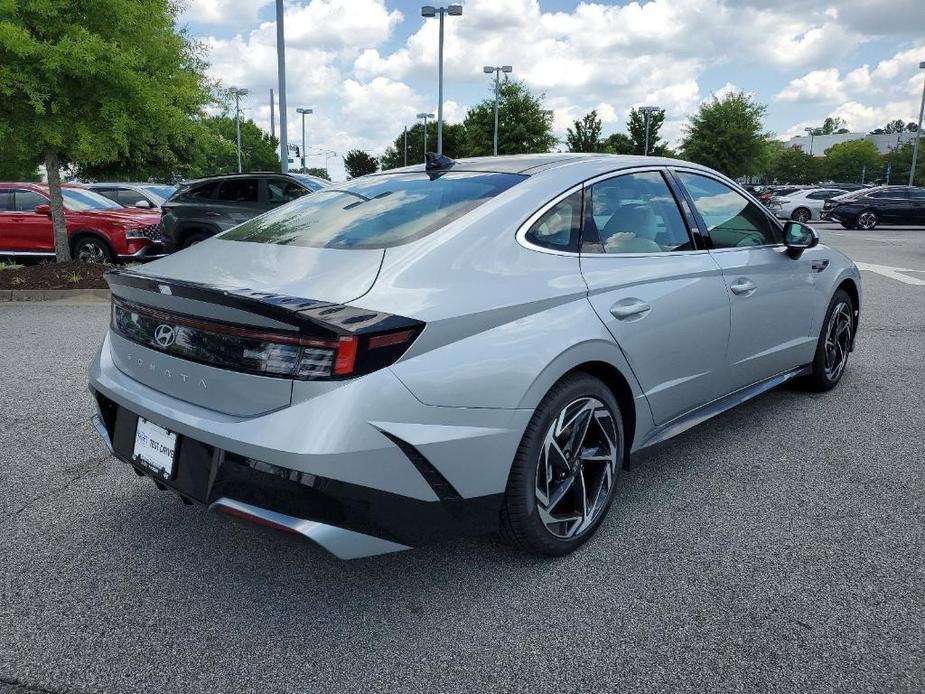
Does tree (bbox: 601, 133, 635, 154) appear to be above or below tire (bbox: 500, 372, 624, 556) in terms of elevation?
above

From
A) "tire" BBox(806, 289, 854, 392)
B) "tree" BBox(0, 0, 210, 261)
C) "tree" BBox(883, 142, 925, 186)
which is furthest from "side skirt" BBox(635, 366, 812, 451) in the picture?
"tree" BBox(883, 142, 925, 186)

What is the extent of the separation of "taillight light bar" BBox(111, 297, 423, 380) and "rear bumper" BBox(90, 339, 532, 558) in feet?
0.21

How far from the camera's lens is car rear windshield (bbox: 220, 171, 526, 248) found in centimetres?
281

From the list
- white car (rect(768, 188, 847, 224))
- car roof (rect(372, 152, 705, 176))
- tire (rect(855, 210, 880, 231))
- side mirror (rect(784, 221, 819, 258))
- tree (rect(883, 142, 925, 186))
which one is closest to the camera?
car roof (rect(372, 152, 705, 176))

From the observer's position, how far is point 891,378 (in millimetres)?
5586

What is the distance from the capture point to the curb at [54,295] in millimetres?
9758

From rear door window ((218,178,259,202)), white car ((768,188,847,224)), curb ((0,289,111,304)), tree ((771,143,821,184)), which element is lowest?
curb ((0,289,111,304))

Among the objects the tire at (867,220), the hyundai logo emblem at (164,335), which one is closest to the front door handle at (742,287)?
the hyundai logo emblem at (164,335)

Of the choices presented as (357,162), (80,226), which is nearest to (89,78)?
(80,226)

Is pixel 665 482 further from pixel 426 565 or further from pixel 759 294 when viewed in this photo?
pixel 426 565

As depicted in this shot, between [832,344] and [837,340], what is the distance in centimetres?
11

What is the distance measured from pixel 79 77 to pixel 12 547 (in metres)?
8.35

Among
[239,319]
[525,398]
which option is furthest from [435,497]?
[239,319]

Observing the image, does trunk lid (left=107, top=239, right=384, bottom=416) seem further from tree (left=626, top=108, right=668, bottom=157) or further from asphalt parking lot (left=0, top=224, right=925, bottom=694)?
tree (left=626, top=108, right=668, bottom=157)
